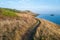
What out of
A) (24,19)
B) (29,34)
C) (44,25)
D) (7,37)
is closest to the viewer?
(7,37)

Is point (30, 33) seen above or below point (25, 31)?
below

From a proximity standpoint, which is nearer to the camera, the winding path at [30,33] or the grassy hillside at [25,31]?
the grassy hillside at [25,31]

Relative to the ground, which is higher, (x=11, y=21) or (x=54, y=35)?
(x=11, y=21)

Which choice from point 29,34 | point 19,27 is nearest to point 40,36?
point 29,34

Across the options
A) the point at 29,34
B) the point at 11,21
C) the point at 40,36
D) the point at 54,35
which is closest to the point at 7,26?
the point at 11,21

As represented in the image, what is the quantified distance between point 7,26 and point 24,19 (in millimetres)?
6297

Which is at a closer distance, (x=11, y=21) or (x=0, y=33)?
(x=0, y=33)

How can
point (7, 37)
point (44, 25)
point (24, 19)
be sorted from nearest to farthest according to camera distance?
1. point (7, 37)
2. point (44, 25)
3. point (24, 19)

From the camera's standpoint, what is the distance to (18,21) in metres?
42.5

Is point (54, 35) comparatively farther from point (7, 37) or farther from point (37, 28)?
point (7, 37)

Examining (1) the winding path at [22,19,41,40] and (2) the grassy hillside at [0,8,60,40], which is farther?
(1) the winding path at [22,19,41,40]

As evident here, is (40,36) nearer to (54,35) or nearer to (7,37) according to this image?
(54,35)

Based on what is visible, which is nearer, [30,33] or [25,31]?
[30,33]

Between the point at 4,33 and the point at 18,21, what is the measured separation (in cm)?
649
